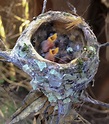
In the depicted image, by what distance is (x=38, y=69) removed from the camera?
118cm

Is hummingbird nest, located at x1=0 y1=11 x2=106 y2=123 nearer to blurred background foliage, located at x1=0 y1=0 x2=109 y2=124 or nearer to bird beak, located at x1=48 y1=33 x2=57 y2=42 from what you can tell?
bird beak, located at x1=48 y1=33 x2=57 y2=42

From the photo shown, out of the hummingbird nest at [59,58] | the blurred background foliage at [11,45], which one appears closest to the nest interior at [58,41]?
the hummingbird nest at [59,58]

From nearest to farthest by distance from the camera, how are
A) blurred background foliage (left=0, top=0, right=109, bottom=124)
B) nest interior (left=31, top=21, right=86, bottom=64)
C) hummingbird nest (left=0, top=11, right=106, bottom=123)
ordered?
hummingbird nest (left=0, top=11, right=106, bottom=123) → nest interior (left=31, top=21, right=86, bottom=64) → blurred background foliage (left=0, top=0, right=109, bottom=124)

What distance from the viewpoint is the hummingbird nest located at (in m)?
1.18

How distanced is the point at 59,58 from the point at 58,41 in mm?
75

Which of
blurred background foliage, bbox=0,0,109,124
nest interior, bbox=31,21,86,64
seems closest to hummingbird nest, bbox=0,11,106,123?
nest interior, bbox=31,21,86,64

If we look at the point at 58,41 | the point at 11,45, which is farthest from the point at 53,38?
the point at 11,45

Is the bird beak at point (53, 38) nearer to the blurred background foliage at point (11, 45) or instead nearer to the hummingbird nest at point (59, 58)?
the hummingbird nest at point (59, 58)

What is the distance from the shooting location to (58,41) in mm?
1387

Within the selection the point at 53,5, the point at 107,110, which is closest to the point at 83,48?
the point at 53,5

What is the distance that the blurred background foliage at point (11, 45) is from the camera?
1.69 m

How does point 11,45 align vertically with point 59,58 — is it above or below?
below

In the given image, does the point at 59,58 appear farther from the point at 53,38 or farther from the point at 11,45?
the point at 11,45

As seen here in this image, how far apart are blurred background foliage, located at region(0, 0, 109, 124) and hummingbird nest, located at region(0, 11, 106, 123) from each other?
0.27 meters
